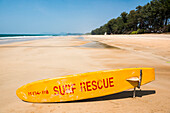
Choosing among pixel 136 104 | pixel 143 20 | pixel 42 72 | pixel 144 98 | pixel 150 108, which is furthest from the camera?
pixel 143 20

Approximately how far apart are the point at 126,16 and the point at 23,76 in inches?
3129

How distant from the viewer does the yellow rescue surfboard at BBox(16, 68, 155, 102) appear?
2.52 metres

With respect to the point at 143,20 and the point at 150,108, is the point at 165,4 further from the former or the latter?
the point at 150,108

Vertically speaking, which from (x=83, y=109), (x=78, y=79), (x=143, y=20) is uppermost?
(x=143, y=20)

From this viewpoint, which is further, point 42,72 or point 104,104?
point 42,72

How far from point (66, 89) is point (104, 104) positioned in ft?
2.96

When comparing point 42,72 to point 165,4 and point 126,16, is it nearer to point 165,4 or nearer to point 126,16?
point 165,4

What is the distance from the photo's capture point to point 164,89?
127 inches

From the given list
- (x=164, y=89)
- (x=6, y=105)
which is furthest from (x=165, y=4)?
(x=6, y=105)

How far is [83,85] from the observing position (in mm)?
2535

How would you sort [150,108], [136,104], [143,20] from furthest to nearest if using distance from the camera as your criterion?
1. [143,20]
2. [136,104]
3. [150,108]

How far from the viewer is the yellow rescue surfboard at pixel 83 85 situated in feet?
8.27

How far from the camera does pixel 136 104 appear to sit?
2.55 metres

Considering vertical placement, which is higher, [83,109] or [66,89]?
[66,89]
